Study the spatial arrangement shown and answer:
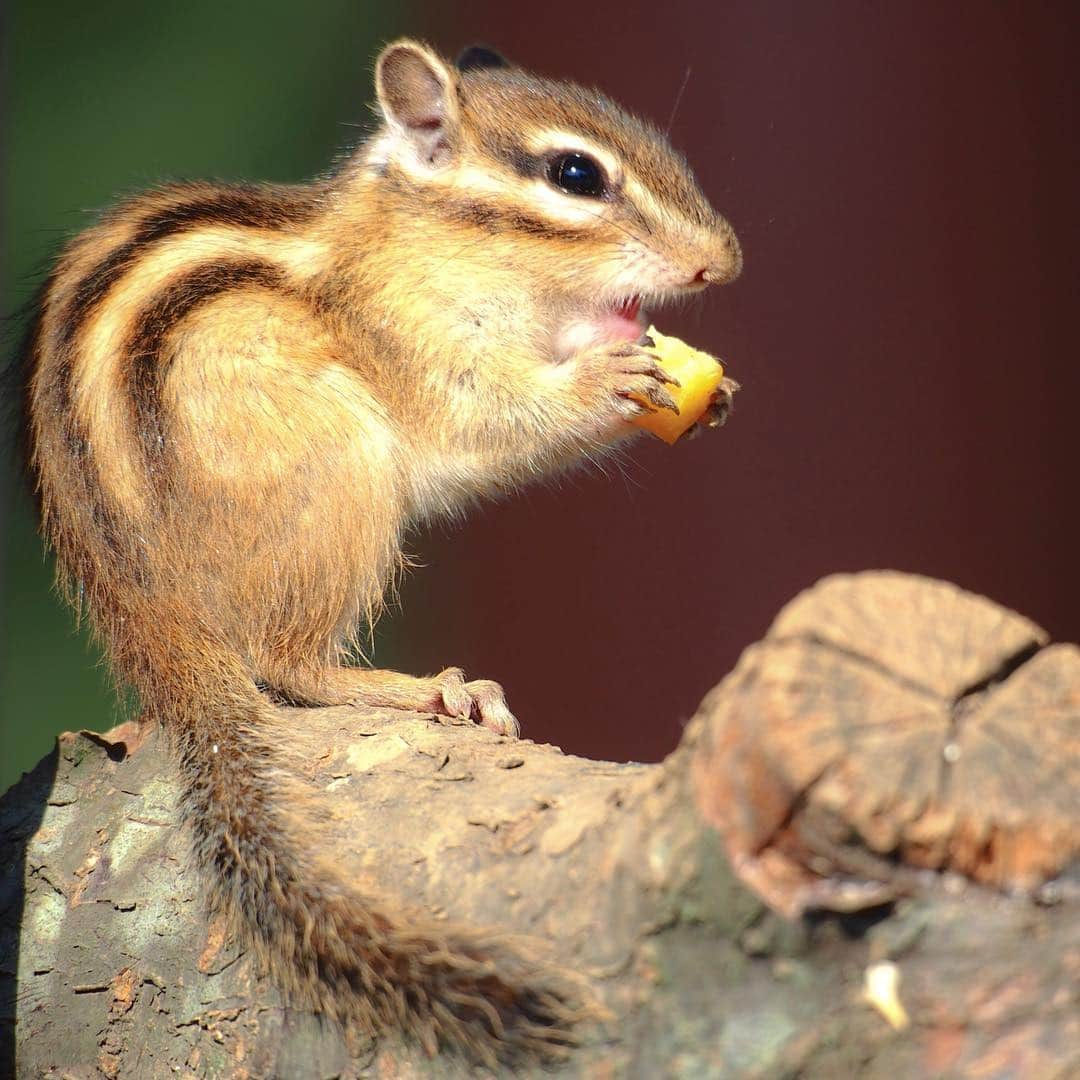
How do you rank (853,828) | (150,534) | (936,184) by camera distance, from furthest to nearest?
(936,184)
(150,534)
(853,828)

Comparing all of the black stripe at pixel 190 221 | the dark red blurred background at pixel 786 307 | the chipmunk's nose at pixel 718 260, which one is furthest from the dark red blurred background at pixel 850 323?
the black stripe at pixel 190 221

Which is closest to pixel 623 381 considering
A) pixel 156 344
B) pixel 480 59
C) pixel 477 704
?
pixel 477 704

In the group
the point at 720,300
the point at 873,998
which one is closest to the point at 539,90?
the point at 720,300

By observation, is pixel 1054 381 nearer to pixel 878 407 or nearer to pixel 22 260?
pixel 878 407

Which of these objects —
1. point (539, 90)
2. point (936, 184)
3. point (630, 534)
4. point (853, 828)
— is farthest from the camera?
point (630, 534)

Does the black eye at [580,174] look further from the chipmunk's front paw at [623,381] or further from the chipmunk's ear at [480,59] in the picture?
the chipmunk's ear at [480,59]

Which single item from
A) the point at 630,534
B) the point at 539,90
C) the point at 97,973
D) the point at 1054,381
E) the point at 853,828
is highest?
the point at 539,90

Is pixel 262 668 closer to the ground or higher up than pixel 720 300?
closer to the ground

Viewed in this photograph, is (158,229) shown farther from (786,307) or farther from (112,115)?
(786,307)
